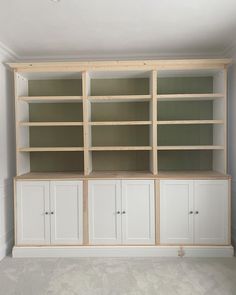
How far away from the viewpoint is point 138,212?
2.92m

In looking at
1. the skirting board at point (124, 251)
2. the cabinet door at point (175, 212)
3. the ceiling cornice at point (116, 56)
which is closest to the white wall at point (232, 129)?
the ceiling cornice at point (116, 56)

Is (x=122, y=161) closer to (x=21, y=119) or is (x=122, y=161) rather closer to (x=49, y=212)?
(x=49, y=212)

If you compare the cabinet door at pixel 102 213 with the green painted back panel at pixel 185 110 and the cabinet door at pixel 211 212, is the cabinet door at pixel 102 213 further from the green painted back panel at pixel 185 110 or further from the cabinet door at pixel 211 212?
the green painted back panel at pixel 185 110

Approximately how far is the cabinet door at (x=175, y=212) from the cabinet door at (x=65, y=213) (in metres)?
1.00

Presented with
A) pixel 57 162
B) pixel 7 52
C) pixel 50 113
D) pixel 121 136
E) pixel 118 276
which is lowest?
pixel 118 276

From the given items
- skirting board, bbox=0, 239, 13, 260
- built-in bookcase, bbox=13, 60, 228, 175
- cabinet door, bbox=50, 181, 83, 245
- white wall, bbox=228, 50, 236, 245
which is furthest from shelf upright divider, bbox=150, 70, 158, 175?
skirting board, bbox=0, 239, 13, 260

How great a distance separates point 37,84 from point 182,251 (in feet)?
9.32

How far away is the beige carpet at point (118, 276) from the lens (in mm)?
2283

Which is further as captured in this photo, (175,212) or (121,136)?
(121,136)

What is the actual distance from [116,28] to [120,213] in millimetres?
2050

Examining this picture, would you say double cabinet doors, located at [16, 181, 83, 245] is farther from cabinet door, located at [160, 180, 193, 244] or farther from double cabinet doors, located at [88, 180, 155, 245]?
cabinet door, located at [160, 180, 193, 244]

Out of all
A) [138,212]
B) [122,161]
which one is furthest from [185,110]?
[138,212]

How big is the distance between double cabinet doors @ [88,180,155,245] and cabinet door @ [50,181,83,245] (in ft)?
0.55

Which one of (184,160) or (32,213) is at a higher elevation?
(184,160)
